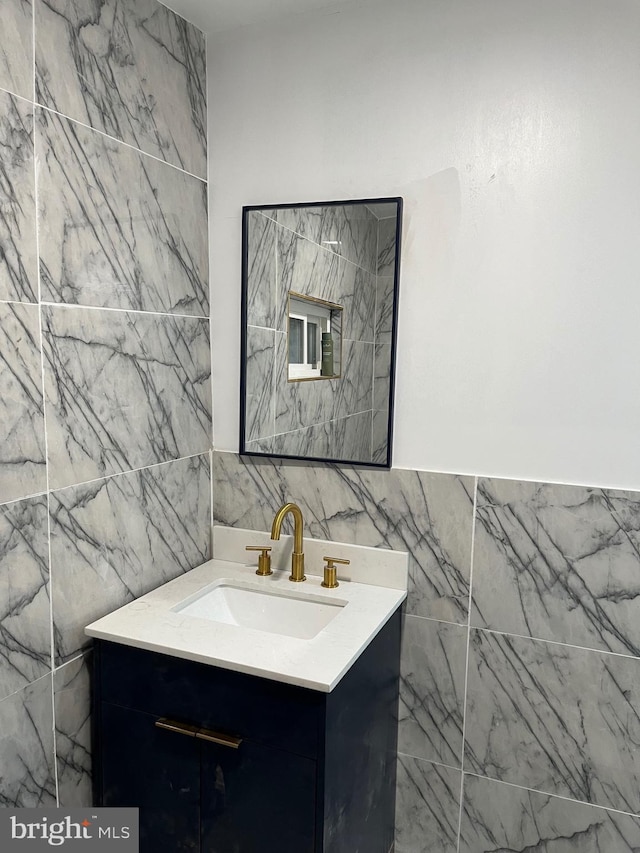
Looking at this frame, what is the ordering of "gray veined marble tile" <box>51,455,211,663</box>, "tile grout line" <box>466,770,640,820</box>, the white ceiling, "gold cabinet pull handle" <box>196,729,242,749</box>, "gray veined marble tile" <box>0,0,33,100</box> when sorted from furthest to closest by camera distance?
the white ceiling → "tile grout line" <box>466,770,640,820</box> → "gray veined marble tile" <box>51,455,211,663</box> → "gold cabinet pull handle" <box>196,729,242,749</box> → "gray veined marble tile" <box>0,0,33,100</box>

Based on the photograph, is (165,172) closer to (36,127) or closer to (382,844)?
(36,127)

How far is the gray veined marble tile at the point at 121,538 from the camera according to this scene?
152 cm

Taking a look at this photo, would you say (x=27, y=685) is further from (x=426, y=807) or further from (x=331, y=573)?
(x=426, y=807)

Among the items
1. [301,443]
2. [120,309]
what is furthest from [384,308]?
[120,309]

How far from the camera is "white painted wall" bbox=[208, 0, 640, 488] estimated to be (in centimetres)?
154

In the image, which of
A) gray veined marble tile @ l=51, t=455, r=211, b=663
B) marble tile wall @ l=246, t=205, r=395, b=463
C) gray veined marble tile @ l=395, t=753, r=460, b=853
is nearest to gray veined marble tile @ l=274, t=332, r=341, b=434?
marble tile wall @ l=246, t=205, r=395, b=463

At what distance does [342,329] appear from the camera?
6.01 ft

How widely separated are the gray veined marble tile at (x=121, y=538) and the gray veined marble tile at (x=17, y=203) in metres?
0.48

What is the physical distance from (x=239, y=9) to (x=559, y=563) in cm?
172

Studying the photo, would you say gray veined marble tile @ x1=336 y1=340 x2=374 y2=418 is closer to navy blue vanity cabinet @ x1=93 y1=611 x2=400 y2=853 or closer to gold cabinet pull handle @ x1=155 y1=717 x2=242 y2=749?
navy blue vanity cabinet @ x1=93 y1=611 x2=400 y2=853

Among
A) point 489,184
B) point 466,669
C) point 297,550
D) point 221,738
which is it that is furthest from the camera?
point 297,550

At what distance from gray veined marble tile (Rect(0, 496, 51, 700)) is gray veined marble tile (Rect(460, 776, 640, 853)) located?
1.19 m

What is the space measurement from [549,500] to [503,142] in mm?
910

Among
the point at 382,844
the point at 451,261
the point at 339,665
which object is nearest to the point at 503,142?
the point at 451,261
